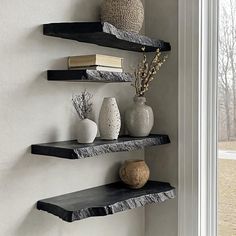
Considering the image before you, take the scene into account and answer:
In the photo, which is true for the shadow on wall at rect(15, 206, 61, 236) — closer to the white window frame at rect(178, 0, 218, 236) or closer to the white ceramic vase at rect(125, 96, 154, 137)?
the white ceramic vase at rect(125, 96, 154, 137)

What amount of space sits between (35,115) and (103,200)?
45 centimetres

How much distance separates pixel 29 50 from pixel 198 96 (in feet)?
2.81

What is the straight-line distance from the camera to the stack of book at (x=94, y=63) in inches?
69.7

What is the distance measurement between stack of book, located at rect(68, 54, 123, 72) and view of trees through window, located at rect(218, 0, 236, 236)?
594 mm

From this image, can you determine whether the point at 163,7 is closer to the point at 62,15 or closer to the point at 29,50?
the point at 62,15

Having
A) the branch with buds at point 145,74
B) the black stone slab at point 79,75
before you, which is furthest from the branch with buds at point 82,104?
the branch with buds at point 145,74

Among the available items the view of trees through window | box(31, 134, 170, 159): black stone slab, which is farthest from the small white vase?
the view of trees through window

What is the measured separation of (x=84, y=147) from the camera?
1.70 m

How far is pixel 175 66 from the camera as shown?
2.20 m

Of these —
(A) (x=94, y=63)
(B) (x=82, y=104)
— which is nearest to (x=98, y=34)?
(A) (x=94, y=63)

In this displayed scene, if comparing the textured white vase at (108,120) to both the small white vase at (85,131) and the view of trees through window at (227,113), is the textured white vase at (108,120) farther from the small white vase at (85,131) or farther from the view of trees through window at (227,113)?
the view of trees through window at (227,113)

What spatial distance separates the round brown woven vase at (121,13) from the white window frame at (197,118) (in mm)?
321

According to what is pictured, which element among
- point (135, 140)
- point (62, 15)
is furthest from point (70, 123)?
point (62, 15)

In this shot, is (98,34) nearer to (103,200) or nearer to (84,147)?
(84,147)
